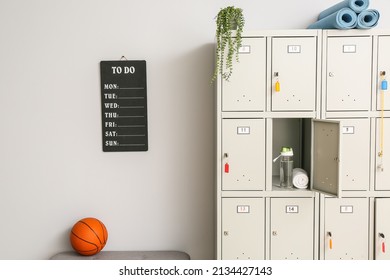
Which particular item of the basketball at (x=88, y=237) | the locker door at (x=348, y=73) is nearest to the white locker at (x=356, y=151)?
the locker door at (x=348, y=73)

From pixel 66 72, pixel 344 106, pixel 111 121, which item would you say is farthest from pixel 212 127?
pixel 66 72

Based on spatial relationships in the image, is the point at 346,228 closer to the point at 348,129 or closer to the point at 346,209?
the point at 346,209

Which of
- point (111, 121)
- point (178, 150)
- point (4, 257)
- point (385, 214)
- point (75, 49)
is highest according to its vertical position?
point (75, 49)

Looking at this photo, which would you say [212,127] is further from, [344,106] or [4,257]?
[4,257]

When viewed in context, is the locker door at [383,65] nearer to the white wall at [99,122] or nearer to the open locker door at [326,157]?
the open locker door at [326,157]

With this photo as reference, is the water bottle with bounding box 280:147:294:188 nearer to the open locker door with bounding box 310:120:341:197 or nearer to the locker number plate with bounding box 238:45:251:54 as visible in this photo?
the open locker door with bounding box 310:120:341:197

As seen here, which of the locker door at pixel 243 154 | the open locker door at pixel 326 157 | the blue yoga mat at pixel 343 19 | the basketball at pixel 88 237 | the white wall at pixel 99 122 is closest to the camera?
the open locker door at pixel 326 157

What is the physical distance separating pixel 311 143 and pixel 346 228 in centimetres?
61

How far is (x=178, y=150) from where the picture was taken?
3.15 metres

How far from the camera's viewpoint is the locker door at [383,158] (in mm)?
2639

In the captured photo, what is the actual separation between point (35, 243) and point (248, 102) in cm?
205

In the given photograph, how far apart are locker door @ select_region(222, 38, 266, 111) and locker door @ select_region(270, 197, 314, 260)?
0.68 m

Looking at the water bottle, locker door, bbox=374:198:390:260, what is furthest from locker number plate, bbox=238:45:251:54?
locker door, bbox=374:198:390:260

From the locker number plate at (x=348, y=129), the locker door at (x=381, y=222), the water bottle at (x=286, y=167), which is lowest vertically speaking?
the locker door at (x=381, y=222)
